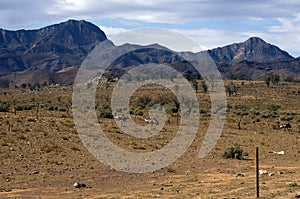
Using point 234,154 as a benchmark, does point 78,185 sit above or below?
above

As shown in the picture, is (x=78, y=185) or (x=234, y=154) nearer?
(x=78, y=185)

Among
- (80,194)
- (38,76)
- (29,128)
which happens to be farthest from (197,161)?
(38,76)

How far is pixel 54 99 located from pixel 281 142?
48.7 meters

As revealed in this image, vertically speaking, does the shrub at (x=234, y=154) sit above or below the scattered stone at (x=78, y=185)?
below

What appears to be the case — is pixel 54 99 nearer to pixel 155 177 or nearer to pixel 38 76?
pixel 155 177

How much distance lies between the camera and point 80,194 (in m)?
16.5

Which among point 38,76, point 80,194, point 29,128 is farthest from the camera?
point 38,76

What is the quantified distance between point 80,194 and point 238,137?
827 inches

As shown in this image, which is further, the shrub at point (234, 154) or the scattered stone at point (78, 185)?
the shrub at point (234, 154)

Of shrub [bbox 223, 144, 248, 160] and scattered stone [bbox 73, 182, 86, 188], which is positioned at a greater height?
scattered stone [bbox 73, 182, 86, 188]

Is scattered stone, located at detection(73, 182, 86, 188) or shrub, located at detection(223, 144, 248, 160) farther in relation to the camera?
shrub, located at detection(223, 144, 248, 160)

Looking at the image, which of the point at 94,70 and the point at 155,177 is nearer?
the point at 155,177

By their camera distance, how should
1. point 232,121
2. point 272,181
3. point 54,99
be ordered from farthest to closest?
point 54,99, point 232,121, point 272,181

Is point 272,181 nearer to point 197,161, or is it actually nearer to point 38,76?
point 197,161
